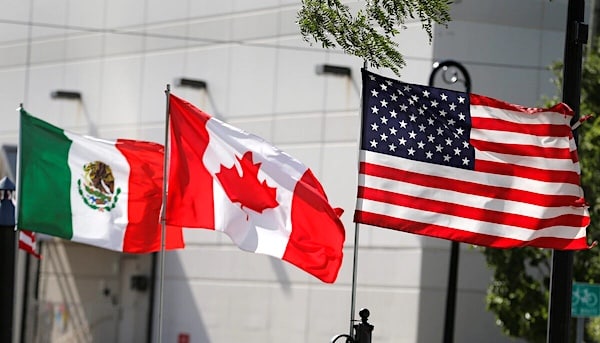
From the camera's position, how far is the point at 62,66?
98.9 feet

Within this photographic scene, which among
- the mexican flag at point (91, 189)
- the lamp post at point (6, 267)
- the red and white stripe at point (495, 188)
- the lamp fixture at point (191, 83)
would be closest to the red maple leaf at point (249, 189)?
the red and white stripe at point (495, 188)

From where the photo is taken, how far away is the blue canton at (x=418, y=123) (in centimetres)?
1256

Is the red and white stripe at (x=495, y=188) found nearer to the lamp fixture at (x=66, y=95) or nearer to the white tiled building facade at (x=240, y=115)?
the white tiled building facade at (x=240, y=115)

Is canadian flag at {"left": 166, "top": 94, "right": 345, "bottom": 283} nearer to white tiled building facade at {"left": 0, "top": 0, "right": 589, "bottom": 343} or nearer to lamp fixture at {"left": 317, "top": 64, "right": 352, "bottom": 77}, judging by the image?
white tiled building facade at {"left": 0, "top": 0, "right": 589, "bottom": 343}

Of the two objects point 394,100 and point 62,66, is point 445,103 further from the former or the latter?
point 62,66

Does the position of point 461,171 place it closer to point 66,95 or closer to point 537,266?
point 537,266

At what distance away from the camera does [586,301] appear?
18297mm

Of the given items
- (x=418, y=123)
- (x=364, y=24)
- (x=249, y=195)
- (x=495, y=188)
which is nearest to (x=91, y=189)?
(x=249, y=195)

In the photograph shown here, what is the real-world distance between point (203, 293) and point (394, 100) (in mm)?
15777

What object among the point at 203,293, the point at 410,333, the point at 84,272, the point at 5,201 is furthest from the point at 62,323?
the point at 5,201

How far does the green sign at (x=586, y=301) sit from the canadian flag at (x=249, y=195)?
247 inches

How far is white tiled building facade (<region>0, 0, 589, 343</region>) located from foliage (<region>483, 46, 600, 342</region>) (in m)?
2.90

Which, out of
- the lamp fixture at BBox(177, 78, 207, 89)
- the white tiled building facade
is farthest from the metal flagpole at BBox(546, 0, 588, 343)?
the lamp fixture at BBox(177, 78, 207, 89)

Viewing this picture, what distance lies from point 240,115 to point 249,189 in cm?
1398
